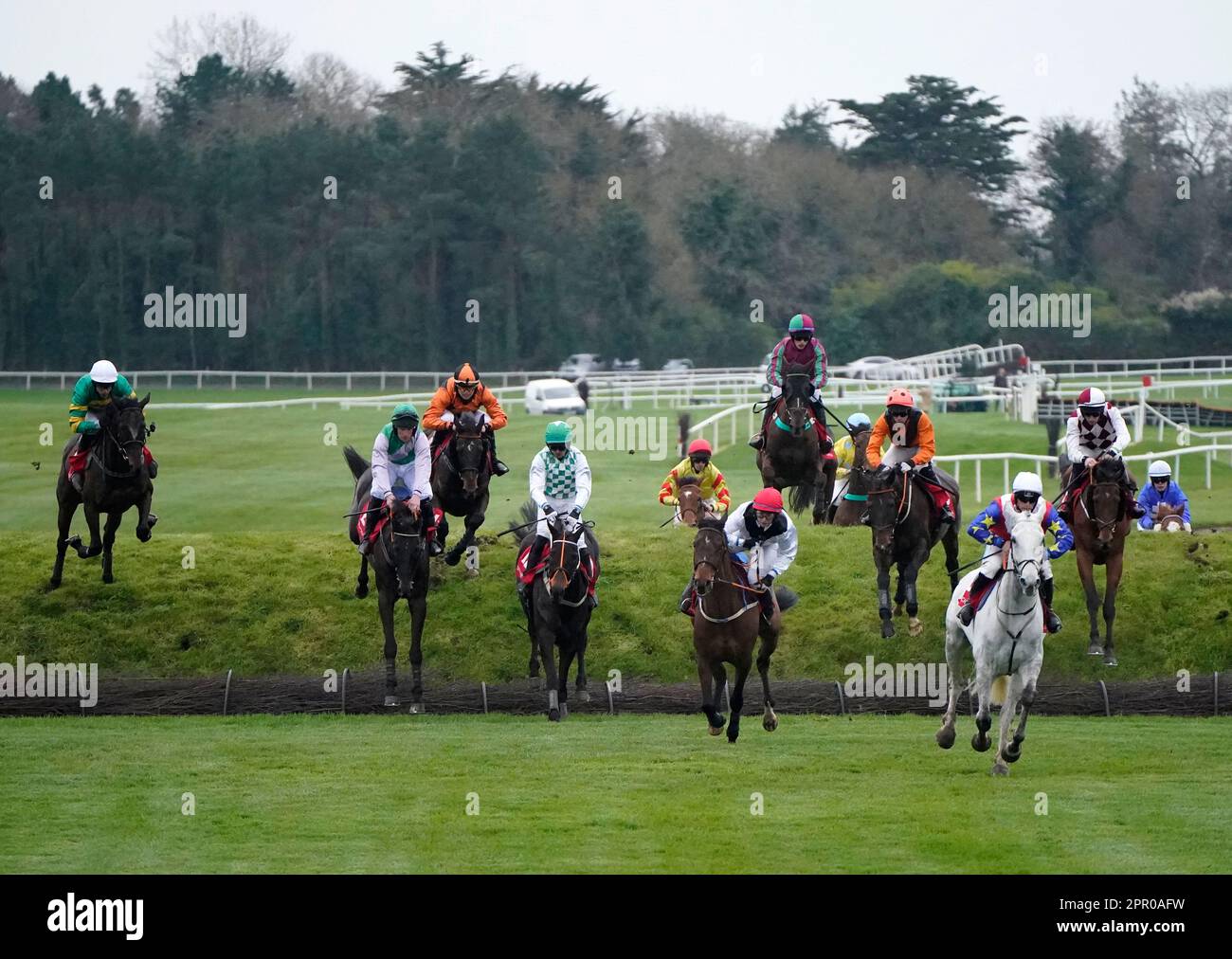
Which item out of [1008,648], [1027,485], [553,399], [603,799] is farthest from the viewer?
[553,399]

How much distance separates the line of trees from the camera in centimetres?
5431

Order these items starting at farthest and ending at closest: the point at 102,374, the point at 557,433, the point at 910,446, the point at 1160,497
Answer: the point at 1160,497, the point at 102,374, the point at 910,446, the point at 557,433

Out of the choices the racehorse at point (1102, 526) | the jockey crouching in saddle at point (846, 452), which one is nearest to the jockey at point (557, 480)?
the jockey crouching in saddle at point (846, 452)

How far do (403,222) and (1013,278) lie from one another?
65.5 feet

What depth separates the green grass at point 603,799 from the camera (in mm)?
10484

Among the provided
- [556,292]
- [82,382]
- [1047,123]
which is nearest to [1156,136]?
Answer: [1047,123]

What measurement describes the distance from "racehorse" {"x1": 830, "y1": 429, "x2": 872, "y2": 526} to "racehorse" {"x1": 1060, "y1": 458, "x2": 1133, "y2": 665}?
196 cm

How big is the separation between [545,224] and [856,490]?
38.1 metres

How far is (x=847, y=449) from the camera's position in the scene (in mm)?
21062

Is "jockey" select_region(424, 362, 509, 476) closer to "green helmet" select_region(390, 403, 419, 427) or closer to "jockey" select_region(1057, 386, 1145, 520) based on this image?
→ "green helmet" select_region(390, 403, 419, 427)

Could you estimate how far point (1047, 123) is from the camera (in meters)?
68.2

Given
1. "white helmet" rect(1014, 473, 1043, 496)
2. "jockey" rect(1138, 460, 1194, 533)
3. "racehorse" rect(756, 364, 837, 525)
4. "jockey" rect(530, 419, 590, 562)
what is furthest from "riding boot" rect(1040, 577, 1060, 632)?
"jockey" rect(1138, 460, 1194, 533)
